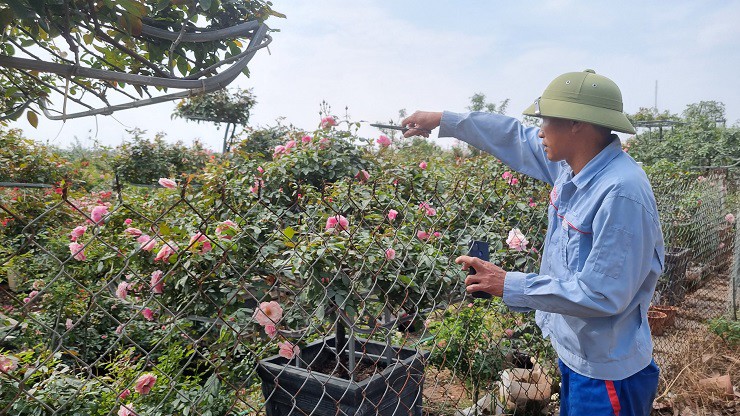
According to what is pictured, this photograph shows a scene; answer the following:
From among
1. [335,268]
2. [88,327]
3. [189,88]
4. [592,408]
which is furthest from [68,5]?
[88,327]

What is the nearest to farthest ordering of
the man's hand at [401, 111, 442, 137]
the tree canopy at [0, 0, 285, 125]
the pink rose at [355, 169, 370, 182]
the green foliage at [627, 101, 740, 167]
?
the tree canopy at [0, 0, 285, 125]
the man's hand at [401, 111, 442, 137]
the pink rose at [355, 169, 370, 182]
the green foliage at [627, 101, 740, 167]

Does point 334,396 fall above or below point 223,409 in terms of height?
above

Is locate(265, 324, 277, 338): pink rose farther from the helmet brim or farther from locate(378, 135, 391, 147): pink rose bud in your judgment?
locate(378, 135, 391, 147): pink rose bud

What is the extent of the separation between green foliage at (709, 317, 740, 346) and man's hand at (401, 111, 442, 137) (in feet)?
11.4

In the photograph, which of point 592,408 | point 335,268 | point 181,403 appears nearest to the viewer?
point 592,408

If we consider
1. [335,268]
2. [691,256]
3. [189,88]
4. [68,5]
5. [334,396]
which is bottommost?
[691,256]

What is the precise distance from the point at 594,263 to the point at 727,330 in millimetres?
3734

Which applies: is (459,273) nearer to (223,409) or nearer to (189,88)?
(223,409)

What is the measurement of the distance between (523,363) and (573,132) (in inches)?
80.8

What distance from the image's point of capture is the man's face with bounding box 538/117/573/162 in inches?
64.4

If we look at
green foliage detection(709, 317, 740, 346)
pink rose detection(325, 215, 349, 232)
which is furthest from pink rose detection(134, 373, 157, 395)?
green foliage detection(709, 317, 740, 346)

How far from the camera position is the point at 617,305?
143 centimetres

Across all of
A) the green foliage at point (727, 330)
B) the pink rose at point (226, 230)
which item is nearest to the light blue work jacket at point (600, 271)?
the pink rose at point (226, 230)

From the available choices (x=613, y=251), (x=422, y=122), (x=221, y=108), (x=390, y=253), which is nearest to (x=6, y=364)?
(x=390, y=253)
